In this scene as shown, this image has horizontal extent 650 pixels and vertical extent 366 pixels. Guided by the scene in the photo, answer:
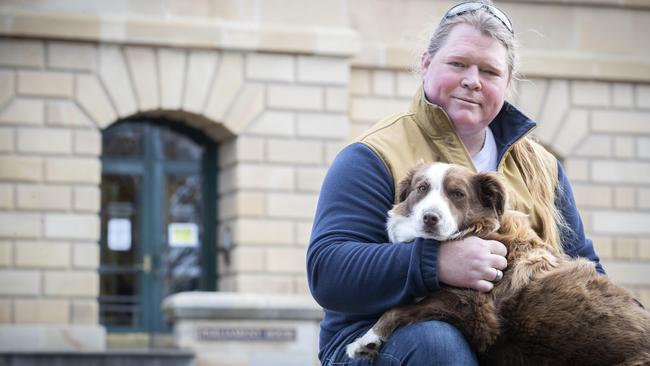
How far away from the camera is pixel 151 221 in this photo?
18.6m

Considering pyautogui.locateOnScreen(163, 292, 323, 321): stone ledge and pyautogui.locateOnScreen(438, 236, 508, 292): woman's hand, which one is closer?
pyautogui.locateOnScreen(438, 236, 508, 292): woman's hand

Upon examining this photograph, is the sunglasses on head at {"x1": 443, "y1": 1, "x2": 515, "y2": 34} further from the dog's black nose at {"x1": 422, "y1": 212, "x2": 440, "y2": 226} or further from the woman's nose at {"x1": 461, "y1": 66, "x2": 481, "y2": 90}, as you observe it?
the dog's black nose at {"x1": 422, "y1": 212, "x2": 440, "y2": 226}

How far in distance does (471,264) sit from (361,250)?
0.37 meters

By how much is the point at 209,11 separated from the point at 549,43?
4.86 metres

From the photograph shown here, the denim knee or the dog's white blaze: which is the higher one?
the dog's white blaze

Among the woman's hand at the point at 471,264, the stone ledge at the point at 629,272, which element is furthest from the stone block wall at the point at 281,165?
the woman's hand at the point at 471,264

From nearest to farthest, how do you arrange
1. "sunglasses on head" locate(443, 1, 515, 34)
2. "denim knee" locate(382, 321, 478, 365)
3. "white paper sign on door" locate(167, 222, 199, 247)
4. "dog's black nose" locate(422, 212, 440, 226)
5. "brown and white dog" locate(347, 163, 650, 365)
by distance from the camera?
1. "denim knee" locate(382, 321, 478, 365)
2. "brown and white dog" locate(347, 163, 650, 365)
3. "dog's black nose" locate(422, 212, 440, 226)
4. "sunglasses on head" locate(443, 1, 515, 34)
5. "white paper sign on door" locate(167, 222, 199, 247)

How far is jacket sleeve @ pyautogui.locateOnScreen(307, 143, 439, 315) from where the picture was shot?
4.54 metres

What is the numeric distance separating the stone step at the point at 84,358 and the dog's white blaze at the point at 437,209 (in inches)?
393

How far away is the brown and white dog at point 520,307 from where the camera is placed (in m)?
4.44

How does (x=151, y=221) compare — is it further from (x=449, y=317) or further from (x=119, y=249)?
(x=449, y=317)

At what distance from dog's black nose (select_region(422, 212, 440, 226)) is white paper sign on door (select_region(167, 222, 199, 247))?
14416 mm

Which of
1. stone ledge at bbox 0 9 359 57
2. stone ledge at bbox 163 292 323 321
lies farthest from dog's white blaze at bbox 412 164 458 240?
stone ledge at bbox 0 9 359 57

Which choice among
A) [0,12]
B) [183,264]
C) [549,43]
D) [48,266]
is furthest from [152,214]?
[549,43]
